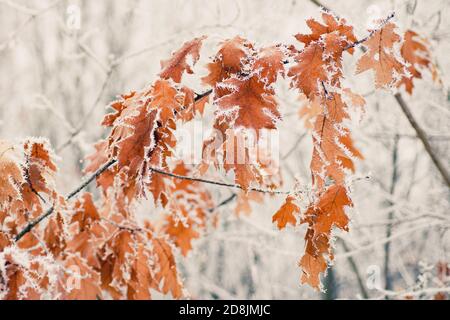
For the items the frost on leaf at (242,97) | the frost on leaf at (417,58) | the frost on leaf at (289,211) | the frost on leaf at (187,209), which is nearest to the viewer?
the frost on leaf at (242,97)

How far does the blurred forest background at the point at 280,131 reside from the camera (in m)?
3.40

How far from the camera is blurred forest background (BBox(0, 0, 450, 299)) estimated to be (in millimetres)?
3400

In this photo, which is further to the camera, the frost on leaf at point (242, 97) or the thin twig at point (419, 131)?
the thin twig at point (419, 131)

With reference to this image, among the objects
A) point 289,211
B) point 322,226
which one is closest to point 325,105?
point 322,226

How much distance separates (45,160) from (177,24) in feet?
14.0

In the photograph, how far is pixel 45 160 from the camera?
1.85 meters

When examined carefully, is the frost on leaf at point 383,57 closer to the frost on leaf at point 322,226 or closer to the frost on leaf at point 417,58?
the frost on leaf at point 322,226

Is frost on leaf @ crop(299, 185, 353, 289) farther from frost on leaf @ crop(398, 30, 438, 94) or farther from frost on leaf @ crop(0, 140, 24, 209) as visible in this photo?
frost on leaf @ crop(398, 30, 438, 94)

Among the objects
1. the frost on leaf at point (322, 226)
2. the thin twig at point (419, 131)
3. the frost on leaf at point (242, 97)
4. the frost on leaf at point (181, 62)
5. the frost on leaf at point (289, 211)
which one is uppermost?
the thin twig at point (419, 131)

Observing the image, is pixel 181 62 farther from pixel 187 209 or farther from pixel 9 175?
pixel 187 209

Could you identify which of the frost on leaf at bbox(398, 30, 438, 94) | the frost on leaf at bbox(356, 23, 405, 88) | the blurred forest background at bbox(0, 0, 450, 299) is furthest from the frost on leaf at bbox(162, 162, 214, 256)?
the frost on leaf at bbox(356, 23, 405, 88)

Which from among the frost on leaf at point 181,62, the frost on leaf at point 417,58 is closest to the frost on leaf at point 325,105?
the frost on leaf at point 181,62

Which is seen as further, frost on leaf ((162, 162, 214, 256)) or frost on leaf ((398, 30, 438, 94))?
frost on leaf ((162, 162, 214, 256))

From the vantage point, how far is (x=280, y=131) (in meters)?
5.08
